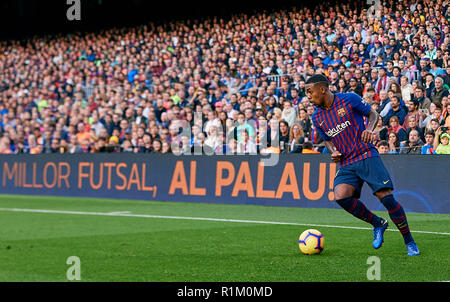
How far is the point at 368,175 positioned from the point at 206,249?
2459mm

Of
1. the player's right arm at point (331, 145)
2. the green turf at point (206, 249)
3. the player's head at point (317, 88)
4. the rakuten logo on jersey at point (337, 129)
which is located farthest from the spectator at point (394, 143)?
the player's head at point (317, 88)

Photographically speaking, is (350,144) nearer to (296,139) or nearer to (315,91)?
(315,91)

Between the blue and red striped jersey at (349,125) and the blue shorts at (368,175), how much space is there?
2.9 inches

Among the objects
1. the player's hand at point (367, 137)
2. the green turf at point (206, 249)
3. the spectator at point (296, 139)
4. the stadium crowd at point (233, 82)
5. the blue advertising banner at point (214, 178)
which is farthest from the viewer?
the spectator at point (296, 139)

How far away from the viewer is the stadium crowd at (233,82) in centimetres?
1623

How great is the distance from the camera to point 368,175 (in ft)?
28.3

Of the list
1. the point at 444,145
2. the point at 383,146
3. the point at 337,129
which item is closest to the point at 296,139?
the point at 383,146

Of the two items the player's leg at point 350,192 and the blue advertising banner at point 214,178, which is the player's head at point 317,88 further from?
the blue advertising banner at point 214,178

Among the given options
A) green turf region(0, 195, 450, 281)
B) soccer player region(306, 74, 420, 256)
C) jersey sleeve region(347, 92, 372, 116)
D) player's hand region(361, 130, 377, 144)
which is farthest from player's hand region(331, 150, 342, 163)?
green turf region(0, 195, 450, 281)

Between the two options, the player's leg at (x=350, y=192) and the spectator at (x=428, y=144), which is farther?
the spectator at (x=428, y=144)
